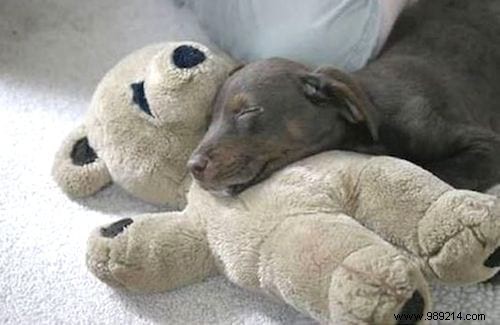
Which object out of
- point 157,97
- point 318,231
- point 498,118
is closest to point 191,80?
point 157,97

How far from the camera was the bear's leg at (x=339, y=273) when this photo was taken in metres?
0.94

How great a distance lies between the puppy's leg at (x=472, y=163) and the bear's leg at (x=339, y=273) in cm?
28

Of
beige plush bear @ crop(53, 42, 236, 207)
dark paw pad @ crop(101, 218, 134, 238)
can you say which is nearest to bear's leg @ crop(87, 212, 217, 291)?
dark paw pad @ crop(101, 218, 134, 238)

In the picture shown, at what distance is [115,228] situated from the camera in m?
1.21

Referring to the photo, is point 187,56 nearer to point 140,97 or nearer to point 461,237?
point 140,97

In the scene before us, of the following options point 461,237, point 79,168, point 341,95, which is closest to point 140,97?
point 79,168

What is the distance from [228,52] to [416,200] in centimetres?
62

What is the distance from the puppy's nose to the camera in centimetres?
117

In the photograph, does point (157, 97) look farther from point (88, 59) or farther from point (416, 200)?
point (88, 59)

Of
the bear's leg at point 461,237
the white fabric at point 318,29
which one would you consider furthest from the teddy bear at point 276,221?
the white fabric at point 318,29

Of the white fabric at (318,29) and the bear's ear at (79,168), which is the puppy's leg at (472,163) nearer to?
the white fabric at (318,29)

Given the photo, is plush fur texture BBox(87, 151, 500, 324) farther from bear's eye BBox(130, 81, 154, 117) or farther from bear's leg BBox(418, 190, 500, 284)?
bear's eye BBox(130, 81, 154, 117)

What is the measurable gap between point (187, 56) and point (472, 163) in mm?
458

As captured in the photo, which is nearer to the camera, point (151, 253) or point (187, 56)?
point (151, 253)
